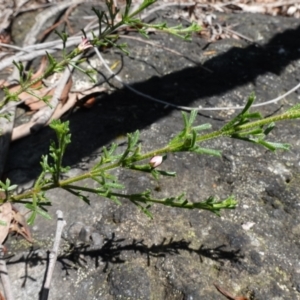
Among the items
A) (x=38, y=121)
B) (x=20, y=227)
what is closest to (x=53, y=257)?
(x=20, y=227)

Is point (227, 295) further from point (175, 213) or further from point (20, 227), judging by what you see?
point (20, 227)

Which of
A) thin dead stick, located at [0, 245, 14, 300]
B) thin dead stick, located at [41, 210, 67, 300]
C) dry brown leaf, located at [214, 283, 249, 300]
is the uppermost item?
thin dead stick, located at [41, 210, 67, 300]

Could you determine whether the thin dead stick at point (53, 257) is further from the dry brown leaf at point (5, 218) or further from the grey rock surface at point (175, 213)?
the dry brown leaf at point (5, 218)

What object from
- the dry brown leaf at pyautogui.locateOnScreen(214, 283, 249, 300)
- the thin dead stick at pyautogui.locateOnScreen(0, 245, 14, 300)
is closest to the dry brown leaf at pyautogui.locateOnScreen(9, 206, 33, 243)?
the thin dead stick at pyautogui.locateOnScreen(0, 245, 14, 300)

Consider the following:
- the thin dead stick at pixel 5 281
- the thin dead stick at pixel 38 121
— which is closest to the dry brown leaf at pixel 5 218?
the thin dead stick at pixel 5 281

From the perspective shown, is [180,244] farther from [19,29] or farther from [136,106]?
[19,29]

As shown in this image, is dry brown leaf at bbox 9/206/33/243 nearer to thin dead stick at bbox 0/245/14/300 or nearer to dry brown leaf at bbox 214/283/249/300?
thin dead stick at bbox 0/245/14/300

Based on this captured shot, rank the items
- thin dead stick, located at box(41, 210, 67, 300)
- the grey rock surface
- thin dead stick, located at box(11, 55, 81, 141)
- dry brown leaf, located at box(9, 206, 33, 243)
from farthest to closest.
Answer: thin dead stick, located at box(11, 55, 81, 141)
dry brown leaf, located at box(9, 206, 33, 243)
the grey rock surface
thin dead stick, located at box(41, 210, 67, 300)

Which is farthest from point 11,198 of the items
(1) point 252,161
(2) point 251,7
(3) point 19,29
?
(2) point 251,7
